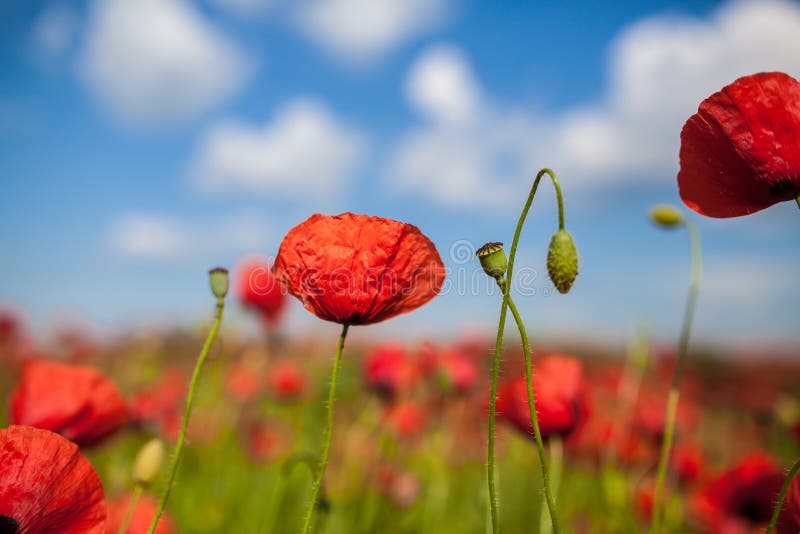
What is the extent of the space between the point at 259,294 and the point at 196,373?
2.59m

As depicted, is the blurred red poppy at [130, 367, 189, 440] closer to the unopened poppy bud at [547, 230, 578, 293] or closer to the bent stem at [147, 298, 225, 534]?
the bent stem at [147, 298, 225, 534]

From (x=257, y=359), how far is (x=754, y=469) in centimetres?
285


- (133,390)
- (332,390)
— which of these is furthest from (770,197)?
(133,390)

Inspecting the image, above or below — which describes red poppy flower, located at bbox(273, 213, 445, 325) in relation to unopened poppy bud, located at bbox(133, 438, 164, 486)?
above

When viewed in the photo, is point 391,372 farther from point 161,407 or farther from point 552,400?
point 161,407

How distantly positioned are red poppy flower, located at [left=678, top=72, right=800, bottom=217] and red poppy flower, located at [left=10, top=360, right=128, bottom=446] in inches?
48.1

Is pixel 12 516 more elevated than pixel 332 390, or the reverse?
pixel 332 390

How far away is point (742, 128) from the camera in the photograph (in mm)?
993

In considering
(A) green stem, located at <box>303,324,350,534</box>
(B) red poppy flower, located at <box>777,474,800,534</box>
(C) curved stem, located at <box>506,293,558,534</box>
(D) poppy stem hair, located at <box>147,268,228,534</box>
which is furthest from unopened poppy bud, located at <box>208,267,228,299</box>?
A: (B) red poppy flower, located at <box>777,474,800,534</box>

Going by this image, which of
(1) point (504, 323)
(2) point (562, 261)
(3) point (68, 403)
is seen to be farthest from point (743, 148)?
(3) point (68, 403)

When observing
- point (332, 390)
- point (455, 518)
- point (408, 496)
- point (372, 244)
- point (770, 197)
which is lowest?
point (455, 518)

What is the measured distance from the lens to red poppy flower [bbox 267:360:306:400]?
156 inches

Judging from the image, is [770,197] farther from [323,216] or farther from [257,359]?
[257,359]

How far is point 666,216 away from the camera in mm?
1653
